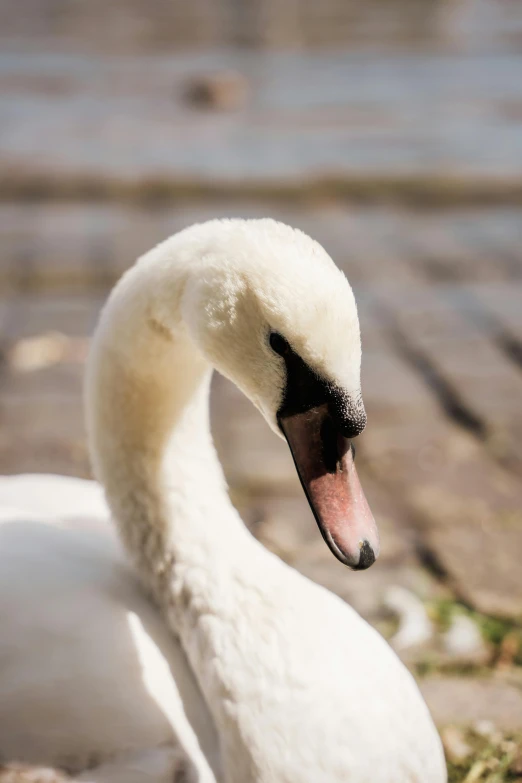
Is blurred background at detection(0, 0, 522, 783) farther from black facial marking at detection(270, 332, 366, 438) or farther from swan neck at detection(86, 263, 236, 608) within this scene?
black facial marking at detection(270, 332, 366, 438)

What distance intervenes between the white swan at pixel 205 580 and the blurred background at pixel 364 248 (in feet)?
1.70

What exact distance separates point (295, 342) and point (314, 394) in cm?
9

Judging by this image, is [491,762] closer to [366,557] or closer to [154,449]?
[366,557]

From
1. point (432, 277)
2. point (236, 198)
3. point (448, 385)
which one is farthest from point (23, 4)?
point (448, 385)

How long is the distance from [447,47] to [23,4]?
25.1ft

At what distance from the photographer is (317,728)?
5.42ft

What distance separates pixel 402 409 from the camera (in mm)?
3557

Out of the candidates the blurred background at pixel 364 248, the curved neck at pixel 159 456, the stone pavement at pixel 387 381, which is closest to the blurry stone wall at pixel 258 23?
the blurred background at pixel 364 248

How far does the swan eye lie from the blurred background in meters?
1.03

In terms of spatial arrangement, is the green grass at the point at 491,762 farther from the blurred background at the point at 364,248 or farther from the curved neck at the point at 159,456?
the curved neck at the point at 159,456

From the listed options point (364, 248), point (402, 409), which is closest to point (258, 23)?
point (364, 248)

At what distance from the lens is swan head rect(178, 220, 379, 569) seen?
1.45 metres

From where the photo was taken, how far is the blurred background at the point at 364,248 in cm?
259

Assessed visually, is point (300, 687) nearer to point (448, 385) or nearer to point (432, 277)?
point (448, 385)
